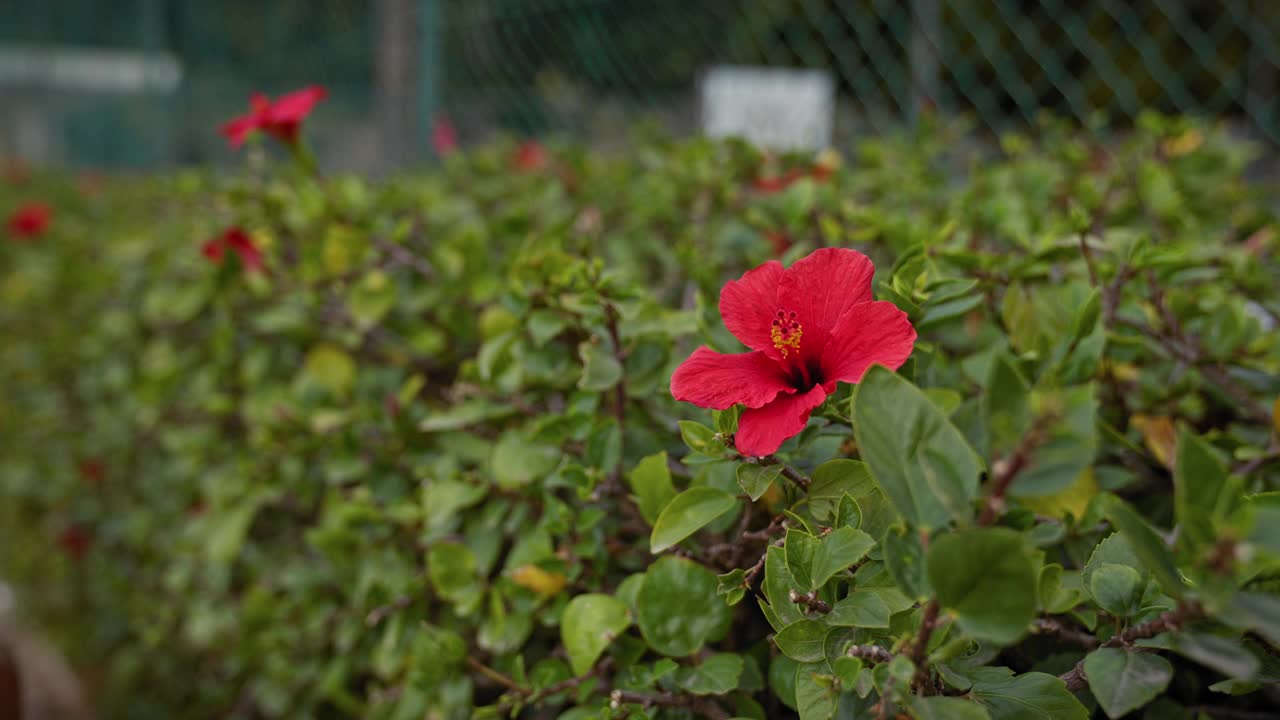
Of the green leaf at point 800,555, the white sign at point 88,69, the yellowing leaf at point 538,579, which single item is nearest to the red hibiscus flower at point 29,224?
the yellowing leaf at point 538,579

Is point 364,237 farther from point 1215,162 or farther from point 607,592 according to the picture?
point 1215,162

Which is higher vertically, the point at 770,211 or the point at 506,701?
the point at 770,211

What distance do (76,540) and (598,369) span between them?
200 cm

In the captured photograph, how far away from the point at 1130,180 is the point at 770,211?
0.49 meters

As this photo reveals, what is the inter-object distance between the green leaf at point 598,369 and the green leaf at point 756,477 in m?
0.24

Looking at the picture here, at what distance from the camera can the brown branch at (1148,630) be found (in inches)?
18.8

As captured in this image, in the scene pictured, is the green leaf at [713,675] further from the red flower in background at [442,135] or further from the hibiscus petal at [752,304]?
the red flower in background at [442,135]

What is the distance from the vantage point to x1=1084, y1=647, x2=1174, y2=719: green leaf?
0.50 m

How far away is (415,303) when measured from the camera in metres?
1.25

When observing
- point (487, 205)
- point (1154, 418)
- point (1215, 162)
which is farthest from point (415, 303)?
point (1215, 162)

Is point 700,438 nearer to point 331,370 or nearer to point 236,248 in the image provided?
point 331,370

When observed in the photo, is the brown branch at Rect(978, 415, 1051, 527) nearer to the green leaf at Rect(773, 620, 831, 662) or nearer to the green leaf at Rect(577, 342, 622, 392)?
the green leaf at Rect(773, 620, 831, 662)

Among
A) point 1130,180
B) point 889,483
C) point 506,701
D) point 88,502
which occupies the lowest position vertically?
point 88,502

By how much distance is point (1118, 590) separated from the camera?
55 cm
